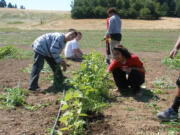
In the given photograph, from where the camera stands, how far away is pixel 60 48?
4.75 m

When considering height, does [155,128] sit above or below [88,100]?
below

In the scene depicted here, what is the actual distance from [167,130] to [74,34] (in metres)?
2.58

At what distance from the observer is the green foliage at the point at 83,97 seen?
2760mm

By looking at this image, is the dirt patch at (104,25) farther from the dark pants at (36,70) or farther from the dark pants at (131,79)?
the dark pants at (131,79)

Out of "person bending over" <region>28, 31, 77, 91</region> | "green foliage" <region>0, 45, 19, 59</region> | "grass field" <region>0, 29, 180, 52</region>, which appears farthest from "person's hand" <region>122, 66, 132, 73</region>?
"grass field" <region>0, 29, 180, 52</region>

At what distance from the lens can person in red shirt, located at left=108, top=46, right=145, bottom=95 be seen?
14.0ft

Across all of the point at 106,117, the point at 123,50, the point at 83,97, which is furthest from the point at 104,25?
the point at 83,97

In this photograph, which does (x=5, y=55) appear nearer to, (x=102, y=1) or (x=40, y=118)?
(x=40, y=118)

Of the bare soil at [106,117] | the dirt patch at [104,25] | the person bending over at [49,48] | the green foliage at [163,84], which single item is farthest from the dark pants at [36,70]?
the dirt patch at [104,25]

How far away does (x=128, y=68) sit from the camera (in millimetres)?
4430

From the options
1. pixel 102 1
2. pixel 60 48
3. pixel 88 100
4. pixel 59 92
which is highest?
pixel 102 1

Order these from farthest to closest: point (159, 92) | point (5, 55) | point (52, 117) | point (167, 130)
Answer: point (5, 55) → point (159, 92) → point (52, 117) → point (167, 130)

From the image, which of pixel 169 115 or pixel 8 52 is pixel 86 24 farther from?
pixel 169 115

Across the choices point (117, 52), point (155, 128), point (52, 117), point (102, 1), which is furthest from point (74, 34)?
point (102, 1)
